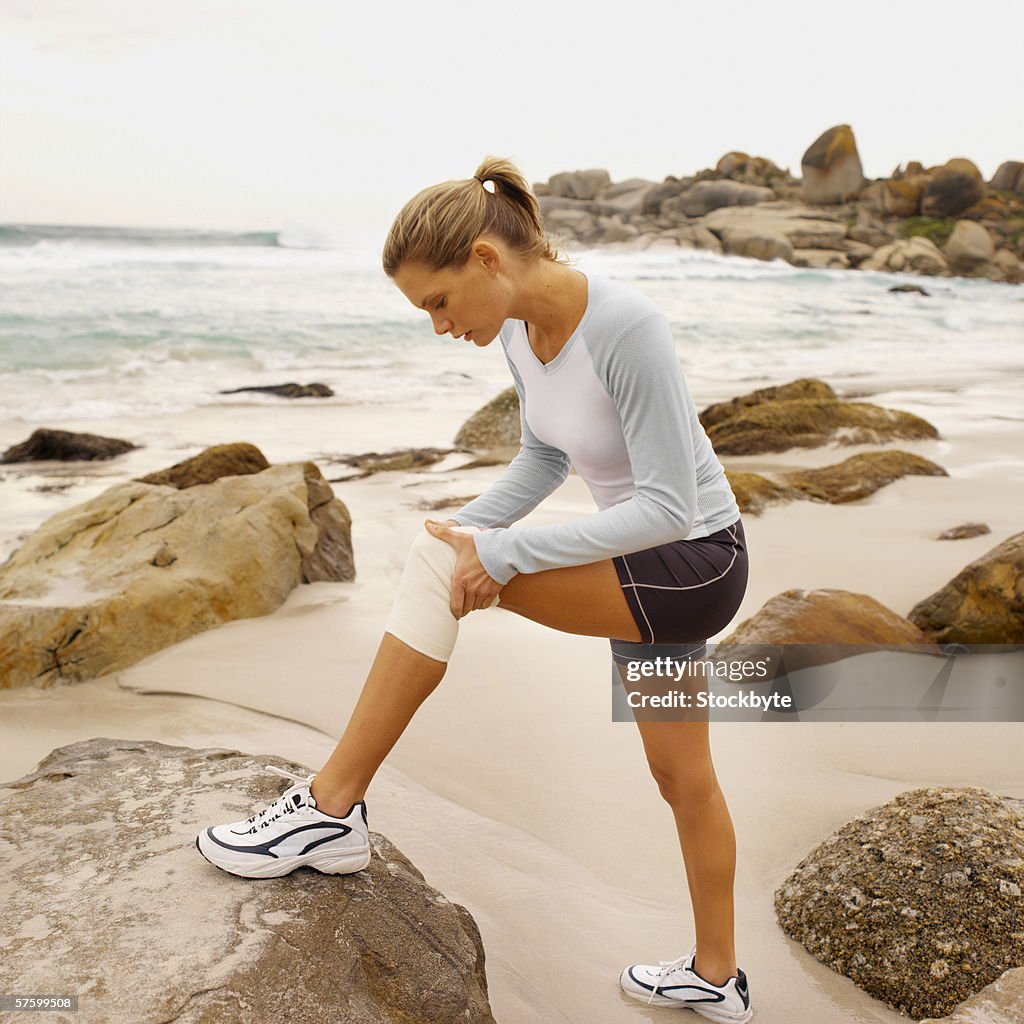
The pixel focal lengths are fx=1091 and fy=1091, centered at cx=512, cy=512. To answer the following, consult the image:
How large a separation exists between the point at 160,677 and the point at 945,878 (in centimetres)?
268

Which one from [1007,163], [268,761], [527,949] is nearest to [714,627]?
[527,949]

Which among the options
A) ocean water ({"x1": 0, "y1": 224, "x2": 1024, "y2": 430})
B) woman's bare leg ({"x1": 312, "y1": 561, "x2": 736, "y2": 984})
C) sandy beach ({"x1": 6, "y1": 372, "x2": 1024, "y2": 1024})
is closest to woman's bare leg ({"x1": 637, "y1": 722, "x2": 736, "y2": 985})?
woman's bare leg ({"x1": 312, "y1": 561, "x2": 736, "y2": 984})

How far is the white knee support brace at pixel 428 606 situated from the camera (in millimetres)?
1959

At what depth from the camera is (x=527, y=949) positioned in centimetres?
254

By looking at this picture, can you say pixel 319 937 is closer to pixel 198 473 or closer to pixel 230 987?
pixel 230 987

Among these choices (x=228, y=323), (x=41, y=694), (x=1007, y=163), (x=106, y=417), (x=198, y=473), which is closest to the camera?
(x=41, y=694)

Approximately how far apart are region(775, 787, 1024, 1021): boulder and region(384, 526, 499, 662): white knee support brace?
1200 mm

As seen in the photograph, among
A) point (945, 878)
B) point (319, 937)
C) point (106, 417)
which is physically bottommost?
point (106, 417)

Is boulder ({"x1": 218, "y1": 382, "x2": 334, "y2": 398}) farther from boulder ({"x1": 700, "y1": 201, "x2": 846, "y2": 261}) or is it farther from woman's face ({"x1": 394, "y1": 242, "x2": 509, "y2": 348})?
boulder ({"x1": 700, "y1": 201, "x2": 846, "y2": 261})

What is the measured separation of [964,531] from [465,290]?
13.3ft

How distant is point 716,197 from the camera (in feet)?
146

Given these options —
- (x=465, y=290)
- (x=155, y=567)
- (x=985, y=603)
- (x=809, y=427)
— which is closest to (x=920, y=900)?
(x=465, y=290)

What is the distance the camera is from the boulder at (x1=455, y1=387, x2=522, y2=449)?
8453mm

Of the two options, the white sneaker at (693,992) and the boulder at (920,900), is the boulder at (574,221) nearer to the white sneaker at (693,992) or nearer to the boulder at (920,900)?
the boulder at (920,900)
